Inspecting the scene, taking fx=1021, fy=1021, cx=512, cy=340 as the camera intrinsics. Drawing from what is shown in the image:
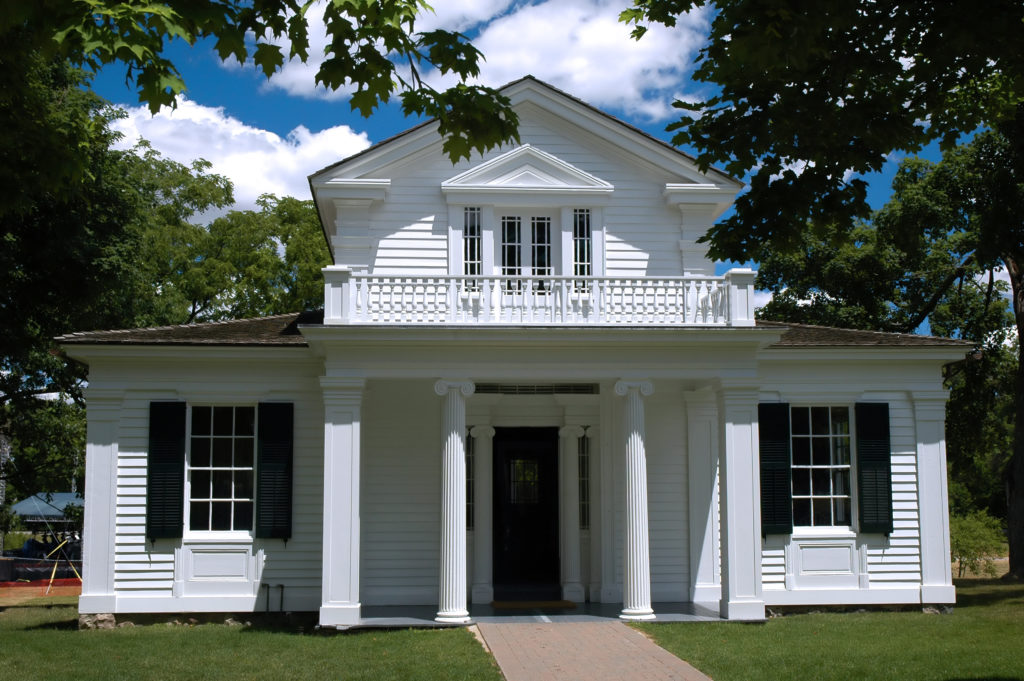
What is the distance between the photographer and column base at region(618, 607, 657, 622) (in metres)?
15.4

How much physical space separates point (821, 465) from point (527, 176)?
726 centimetres

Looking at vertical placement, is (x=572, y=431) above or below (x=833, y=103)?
below

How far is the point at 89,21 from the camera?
6418mm

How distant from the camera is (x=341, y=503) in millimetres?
15406

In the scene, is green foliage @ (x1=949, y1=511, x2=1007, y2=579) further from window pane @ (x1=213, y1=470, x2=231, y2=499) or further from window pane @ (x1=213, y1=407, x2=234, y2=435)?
window pane @ (x1=213, y1=407, x2=234, y2=435)

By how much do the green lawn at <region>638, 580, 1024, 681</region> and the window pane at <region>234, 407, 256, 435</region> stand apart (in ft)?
24.2

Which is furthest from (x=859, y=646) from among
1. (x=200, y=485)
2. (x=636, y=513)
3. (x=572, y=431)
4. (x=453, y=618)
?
(x=200, y=485)

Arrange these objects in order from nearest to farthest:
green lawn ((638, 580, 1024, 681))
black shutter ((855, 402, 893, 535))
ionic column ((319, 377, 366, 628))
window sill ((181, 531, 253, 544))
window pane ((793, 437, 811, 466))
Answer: green lawn ((638, 580, 1024, 681)) → ionic column ((319, 377, 366, 628)) → window sill ((181, 531, 253, 544)) → black shutter ((855, 402, 893, 535)) → window pane ((793, 437, 811, 466))

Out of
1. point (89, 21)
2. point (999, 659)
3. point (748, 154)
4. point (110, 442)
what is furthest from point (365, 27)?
point (110, 442)

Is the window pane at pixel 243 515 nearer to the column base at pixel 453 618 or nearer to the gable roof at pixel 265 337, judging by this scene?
the gable roof at pixel 265 337

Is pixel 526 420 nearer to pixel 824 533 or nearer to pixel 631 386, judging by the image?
pixel 631 386

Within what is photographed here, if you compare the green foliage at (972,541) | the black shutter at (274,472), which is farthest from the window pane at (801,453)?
the black shutter at (274,472)

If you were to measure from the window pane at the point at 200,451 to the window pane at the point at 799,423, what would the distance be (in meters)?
10.1

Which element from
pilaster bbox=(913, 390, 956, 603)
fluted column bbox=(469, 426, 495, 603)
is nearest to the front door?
fluted column bbox=(469, 426, 495, 603)
